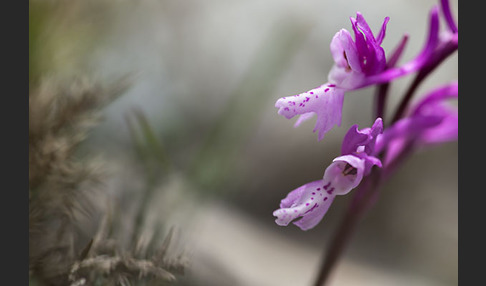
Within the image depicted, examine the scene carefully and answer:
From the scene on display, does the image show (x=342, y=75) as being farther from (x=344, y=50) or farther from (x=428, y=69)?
(x=428, y=69)

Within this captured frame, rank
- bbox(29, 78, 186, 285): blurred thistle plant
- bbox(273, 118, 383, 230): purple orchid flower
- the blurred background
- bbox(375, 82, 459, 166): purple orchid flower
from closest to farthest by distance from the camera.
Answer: bbox(273, 118, 383, 230): purple orchid flower < bbox(29, 78, 186, 285): blurred thistle plant < bbox(375, 82, 459, 166): purple orchid flower < the blurred background

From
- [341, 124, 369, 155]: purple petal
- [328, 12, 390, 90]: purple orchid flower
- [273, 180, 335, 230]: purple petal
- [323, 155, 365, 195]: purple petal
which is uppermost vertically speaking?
[328, 12, 390, 90]: purple orchid flower

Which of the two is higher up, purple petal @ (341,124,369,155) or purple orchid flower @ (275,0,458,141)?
purple orchid flower @ (275,0,458,141)

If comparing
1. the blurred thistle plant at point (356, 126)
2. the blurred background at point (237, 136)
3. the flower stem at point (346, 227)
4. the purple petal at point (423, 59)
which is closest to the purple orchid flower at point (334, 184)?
the blurred thistle plant at point (356, 126)

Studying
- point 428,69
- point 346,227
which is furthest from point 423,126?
point 346,227

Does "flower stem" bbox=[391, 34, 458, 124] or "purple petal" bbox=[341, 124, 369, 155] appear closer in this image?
"purple petal" bbox=[341, 124, 369, 155]

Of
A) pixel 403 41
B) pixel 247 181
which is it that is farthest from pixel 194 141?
pixel 403 41

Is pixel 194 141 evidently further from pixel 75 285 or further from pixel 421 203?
pixel 75 285

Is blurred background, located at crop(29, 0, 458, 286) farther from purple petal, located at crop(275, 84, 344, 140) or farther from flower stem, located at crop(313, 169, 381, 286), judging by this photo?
purple petal, located at crop(275, 84, 344, 140)

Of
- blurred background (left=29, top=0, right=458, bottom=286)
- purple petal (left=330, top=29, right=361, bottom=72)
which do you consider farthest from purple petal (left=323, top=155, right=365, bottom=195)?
blurred background (left=29, top=0, right=458, bottom=286)
